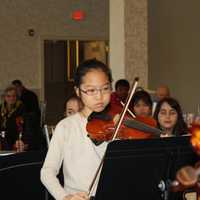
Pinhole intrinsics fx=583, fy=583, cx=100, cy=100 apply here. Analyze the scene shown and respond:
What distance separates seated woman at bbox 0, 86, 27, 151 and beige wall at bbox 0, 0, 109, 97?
4834mm

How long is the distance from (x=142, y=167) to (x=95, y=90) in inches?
16.8

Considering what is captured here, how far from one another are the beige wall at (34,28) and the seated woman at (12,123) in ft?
15.9

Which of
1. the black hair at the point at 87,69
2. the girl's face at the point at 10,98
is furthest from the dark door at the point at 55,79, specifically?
the black hair at the point at 87,69

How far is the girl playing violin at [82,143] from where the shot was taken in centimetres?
260

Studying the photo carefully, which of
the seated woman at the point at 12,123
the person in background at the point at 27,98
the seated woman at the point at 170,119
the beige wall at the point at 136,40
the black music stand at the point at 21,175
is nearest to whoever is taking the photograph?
the black music stand at the point at 21,175

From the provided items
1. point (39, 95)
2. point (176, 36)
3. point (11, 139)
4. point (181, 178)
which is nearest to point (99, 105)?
point (181, 178)

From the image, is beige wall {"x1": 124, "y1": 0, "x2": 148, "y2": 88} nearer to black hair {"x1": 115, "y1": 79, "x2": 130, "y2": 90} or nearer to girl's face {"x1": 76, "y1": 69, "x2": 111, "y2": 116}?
black hair {"x1": 115, "y1": 79, "x2": 130, "y2": 90}

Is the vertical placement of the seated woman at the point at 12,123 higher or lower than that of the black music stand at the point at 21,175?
lower

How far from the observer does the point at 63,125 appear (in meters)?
2.67

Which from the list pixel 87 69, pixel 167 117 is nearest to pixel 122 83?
pixel 167 117

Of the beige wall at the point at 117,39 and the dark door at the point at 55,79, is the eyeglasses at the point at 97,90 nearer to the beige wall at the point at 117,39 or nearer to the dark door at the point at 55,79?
the beige wall at the point at 117,39

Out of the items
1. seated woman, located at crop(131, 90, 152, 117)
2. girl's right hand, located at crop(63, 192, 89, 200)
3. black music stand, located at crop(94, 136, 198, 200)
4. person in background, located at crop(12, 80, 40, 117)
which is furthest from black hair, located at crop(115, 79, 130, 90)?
girl's right hand, located at crop(63, 192, 89, 200)

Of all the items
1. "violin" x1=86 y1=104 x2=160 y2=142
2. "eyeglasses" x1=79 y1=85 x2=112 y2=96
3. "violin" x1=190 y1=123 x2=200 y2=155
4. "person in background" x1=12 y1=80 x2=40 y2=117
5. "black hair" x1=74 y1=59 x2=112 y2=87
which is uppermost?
"black hair" x1=74 y1=59 x2=112 y2=87

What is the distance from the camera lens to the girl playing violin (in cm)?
260
